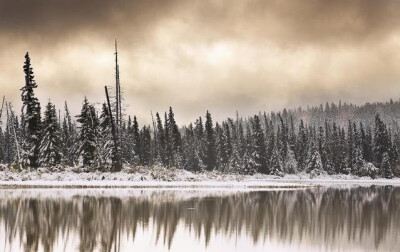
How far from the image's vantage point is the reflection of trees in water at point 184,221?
1734cm

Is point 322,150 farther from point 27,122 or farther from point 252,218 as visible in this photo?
point 252,218

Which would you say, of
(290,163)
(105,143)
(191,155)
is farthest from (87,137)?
(290,163)

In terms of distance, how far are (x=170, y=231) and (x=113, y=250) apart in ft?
Answer: 14.9

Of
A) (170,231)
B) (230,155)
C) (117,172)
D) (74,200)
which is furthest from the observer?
(230,155)

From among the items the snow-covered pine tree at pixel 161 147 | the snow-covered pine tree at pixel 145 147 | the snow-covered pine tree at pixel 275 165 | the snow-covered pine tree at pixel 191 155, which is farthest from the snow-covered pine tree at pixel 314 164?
the snow-covered pine tree at pixel 145 147

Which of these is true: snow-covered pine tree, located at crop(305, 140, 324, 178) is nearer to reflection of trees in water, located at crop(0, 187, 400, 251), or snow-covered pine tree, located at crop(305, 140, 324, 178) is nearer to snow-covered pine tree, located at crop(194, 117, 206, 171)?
snow-covered pine tree, located at crop(194, 117, 206, 171)

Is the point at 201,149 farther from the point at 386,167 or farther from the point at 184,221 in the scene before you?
the point at 184,221

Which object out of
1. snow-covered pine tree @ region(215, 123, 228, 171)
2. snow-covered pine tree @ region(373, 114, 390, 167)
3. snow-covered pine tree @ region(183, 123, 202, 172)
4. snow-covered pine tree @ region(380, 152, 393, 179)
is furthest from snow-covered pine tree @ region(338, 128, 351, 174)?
snow-covered pine tree @ region(183, 123, 202, 172)

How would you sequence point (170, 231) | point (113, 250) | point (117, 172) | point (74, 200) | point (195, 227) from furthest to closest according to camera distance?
point (117, 172), point (74, 200), point (195, 227), point (170, 231), point (113, 250)

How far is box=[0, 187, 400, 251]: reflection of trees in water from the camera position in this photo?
17344 millimetres

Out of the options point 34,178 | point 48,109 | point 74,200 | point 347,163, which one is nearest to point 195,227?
point 74,200

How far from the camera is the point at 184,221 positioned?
72.1 feet

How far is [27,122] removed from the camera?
61.1 meters

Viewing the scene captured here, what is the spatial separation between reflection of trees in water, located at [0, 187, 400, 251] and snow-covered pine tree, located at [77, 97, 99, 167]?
31.6m
